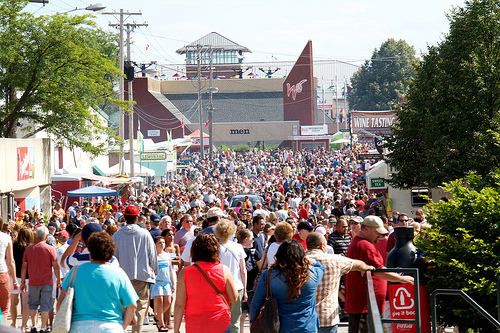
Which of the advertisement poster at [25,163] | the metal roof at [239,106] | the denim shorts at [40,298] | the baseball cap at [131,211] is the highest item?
the metal roof at [239,106]

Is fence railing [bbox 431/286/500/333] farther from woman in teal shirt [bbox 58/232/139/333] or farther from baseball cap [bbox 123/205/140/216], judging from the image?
baseball cap [bbox 123/205/140/216]

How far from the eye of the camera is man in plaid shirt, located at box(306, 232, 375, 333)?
5.49m

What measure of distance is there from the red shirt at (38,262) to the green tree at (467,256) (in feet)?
15.8

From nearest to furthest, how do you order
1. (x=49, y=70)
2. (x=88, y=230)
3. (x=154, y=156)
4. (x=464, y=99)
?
(x=88, y=230) < (x=464, y=99) < (x=49, y=70) < (x=154, y=156)

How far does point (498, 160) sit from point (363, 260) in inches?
433

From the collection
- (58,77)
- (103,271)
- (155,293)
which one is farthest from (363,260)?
(58,77)

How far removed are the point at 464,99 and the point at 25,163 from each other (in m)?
14.4

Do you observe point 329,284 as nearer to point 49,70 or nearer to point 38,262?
point 38,262

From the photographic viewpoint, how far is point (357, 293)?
20.4 feet

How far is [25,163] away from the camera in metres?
22.2

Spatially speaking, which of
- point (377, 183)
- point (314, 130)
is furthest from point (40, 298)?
point (314, 130)

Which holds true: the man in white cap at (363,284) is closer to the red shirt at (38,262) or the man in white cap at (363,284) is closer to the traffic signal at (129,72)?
the red shirt at (38,262)

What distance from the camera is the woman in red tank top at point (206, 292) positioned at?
5242 mm

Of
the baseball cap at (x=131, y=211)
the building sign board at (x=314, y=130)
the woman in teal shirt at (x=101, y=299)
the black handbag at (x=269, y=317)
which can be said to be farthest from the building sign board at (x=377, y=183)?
the building sign board at (x=314, y=130)
